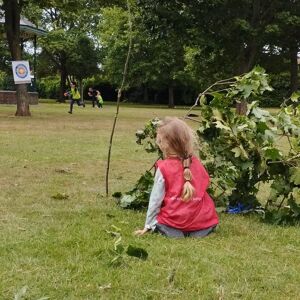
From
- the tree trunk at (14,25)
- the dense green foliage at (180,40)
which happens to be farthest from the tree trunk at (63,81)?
the tree trunk at (14,25)

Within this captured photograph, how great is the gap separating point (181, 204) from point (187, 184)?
7.4 inches

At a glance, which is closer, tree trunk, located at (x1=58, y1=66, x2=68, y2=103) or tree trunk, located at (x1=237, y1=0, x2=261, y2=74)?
tree trunk, located at (x1=237, y1=0, x2=261, y2=74)

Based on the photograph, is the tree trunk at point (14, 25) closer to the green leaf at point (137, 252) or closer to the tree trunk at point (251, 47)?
the tree trunk at point (251, 47)

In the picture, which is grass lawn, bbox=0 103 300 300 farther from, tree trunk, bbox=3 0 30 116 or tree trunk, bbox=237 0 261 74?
tree trunk, bbox=237 0 261 74

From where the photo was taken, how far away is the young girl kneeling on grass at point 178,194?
5070mm

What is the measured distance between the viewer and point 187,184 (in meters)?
5.04

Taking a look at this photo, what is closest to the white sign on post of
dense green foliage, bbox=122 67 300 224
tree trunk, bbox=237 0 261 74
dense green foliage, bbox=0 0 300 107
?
dense green foliage, bbox=0 0 300 107

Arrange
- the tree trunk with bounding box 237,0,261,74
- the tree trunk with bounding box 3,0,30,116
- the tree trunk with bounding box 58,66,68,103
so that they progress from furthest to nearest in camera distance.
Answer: the tree trunk with bounding box 58,66,68,103 < the tree trunk with bounding box 237,0,261,74 < the tree trunk with bounding box 3,0,30,116

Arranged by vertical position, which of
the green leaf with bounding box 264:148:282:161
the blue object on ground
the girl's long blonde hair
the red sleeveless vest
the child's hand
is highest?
the girl's long blonde hair

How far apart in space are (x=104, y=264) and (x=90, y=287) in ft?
1.63

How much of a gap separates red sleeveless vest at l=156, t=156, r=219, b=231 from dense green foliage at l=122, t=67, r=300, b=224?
87 centimetres

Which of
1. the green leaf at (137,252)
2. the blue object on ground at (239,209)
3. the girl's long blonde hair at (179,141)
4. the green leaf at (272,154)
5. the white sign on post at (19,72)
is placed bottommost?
the blue object on ground at (239,209)

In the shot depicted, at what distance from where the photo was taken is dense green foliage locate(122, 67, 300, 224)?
19.4ft

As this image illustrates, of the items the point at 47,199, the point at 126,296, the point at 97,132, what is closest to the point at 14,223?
the point at 47,199
